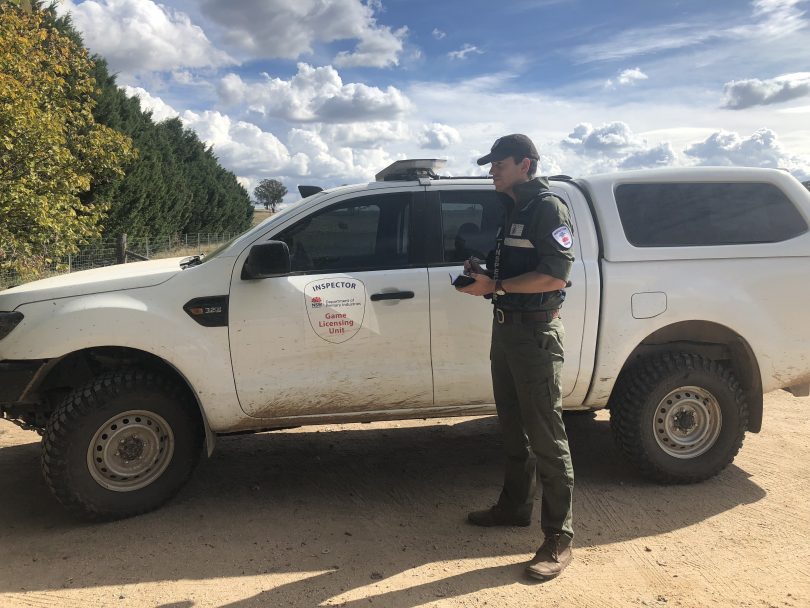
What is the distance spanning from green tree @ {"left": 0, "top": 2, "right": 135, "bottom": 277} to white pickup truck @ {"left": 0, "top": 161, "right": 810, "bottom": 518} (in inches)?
232

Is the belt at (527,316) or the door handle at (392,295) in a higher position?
the door handle at (392,295)

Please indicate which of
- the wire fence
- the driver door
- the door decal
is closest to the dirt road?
the driver door

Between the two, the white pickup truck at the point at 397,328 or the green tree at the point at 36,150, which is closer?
the white pickup truck at the point at 397,328

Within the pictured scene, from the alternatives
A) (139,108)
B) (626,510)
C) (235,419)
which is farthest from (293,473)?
(139,108)

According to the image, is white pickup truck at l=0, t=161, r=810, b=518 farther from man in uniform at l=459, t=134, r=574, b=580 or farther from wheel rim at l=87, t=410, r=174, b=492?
man in uniform at l=459, t=134, r=574, b=580

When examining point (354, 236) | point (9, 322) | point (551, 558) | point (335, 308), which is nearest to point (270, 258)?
point (335, 308)

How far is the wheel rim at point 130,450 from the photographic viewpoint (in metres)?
3.59

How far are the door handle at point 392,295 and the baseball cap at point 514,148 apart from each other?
961mm

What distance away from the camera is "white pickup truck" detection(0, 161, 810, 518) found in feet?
11.7

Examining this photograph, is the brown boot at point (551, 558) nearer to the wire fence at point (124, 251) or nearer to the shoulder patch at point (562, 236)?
the shoulder patch at point (562, 236)

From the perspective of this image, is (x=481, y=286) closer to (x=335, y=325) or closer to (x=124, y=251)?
(x=335, y=325)

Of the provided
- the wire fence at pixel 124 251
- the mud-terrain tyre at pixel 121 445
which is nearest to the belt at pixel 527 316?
the mud-terrain tyre at pixel 121 445

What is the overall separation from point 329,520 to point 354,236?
5.43 ft

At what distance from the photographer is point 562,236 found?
2992mm
